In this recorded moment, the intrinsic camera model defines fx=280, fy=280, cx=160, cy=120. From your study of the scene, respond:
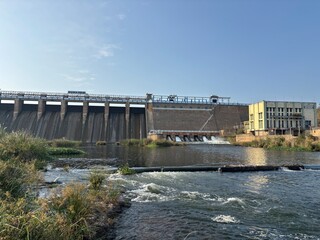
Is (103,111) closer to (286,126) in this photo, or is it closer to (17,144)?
(286,126)

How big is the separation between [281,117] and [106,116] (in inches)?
1683

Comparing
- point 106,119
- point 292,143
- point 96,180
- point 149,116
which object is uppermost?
point 149,116

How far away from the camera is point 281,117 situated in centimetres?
6719

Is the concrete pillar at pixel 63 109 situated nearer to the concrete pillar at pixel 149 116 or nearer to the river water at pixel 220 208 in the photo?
the concrete pillar at pixel 149 116

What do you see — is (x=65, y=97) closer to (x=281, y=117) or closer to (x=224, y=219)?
(x=281, y=117)

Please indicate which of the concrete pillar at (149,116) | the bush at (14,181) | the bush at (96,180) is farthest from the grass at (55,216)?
the concrete pillar at (149,116)

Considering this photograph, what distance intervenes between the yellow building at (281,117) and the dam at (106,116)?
11.2 meters

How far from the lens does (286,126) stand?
67562mm

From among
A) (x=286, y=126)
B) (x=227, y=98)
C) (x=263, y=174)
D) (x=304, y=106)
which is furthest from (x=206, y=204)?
(x=227, y=98)

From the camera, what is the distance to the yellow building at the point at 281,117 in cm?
6562

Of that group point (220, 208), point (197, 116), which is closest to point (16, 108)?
point (197, 116)

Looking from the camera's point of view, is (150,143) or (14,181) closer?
(14,181)

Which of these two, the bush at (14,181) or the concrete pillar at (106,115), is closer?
the bush at (14,181)

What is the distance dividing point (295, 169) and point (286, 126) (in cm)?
5068
